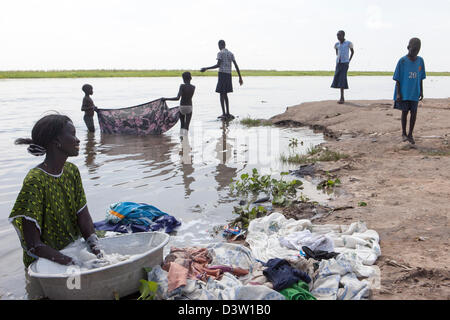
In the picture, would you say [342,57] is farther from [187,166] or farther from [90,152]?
[90,152]

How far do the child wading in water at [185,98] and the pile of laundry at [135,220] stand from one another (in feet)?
18.5

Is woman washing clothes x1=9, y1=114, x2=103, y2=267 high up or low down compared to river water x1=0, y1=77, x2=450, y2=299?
up

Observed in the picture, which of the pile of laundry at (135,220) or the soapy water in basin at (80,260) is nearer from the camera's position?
the soapy water in basin at (80,260)

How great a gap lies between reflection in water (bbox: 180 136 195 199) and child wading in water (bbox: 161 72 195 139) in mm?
838

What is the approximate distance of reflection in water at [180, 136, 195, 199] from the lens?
233 inches

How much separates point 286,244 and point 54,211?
77.4 inches

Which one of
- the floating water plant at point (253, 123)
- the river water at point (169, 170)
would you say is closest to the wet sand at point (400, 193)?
the river water at point (169, 170)

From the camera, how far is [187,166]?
7199mm

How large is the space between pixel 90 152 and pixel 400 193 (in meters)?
6.12

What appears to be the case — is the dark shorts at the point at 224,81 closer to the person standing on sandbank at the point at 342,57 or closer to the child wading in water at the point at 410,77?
the person standing on sandbank at the point at 342,57

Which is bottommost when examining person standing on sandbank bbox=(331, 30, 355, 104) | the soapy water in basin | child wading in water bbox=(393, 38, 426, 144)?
the soapy water in basin

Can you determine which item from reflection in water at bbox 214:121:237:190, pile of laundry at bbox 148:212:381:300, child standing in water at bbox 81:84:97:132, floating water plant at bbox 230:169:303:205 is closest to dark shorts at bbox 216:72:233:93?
reflection in water at bbox 214:121:237:190

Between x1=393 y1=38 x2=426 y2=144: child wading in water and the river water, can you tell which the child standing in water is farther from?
x1=393 y1=38 x2=426 y2=144: child wading in water

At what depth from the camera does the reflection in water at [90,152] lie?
715 centimetres
